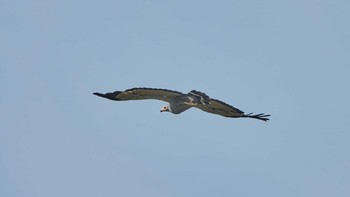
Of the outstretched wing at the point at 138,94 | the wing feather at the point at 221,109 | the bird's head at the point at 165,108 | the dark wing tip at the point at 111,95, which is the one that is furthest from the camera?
the bird's head at the point at 165,108

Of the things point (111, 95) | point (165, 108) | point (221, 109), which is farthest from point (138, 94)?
point (221, 109)

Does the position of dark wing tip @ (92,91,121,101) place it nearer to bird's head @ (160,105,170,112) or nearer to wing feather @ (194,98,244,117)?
bird's head @ (160,105,170,112)

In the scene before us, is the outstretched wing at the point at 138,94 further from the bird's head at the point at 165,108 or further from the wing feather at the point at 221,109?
the bird's head at the point at 165,108

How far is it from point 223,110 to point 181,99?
80.4 inches

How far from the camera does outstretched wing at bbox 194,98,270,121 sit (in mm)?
56094

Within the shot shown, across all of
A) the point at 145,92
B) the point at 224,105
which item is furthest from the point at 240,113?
the point at 145,92

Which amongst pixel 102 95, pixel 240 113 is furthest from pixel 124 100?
pixel 240 113

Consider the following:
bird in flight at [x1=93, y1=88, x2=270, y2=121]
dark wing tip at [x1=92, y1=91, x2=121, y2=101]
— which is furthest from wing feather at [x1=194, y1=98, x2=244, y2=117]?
dark wing tip at [x1=92, y1=91, x2=121, y2=101]

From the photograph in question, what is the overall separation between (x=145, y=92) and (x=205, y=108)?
11.1 feet

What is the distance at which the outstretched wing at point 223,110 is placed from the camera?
56.1 metres

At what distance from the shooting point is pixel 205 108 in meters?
57.1

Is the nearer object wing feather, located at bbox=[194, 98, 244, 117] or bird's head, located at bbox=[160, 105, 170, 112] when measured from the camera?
wing feather, located at bbox=[194, 98, 244, 117]

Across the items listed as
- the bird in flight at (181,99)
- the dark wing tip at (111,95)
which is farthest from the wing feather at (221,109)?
the dark wing tip at (111,95)

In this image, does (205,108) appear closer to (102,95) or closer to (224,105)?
(224,105)
